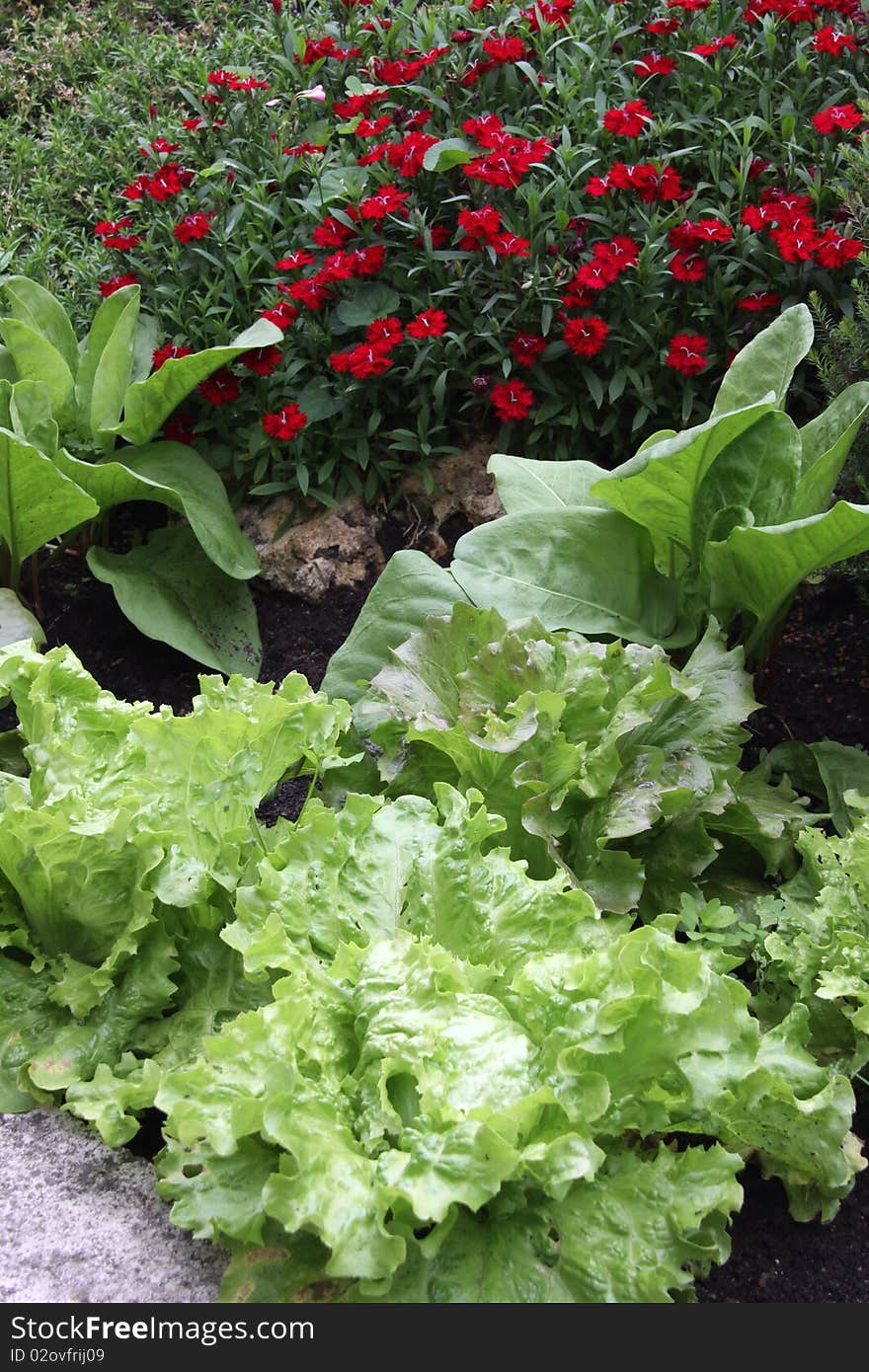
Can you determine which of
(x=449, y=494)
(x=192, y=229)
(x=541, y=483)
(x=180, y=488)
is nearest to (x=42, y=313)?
(x=192, y=229)

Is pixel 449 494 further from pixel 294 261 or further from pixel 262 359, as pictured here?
pixel 294 261

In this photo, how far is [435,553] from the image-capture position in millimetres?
3781

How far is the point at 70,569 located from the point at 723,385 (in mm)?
2081

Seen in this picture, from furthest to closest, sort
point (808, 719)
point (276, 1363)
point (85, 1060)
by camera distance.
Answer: point (808, 719)
point (85, 1060)
point (276, 1363)

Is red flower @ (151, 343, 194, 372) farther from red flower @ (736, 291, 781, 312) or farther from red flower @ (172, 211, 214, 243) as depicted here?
red flower @ (736, 291, 781, 312)

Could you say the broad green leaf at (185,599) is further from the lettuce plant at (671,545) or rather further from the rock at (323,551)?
the lettuce plant at (671,545)

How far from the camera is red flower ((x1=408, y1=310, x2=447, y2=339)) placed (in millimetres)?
3480

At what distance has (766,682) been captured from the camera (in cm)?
315

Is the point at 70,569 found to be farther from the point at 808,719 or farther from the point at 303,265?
the point at 808,719

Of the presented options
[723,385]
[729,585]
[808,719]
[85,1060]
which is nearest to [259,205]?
[723,385]

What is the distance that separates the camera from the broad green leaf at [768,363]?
296 centimetres

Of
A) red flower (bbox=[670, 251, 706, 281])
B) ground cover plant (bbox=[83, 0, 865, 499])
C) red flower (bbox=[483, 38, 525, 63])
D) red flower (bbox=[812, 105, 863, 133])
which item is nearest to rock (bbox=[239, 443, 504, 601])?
Answer: ground cover plant (bbox=[83, 0, 865, 499])

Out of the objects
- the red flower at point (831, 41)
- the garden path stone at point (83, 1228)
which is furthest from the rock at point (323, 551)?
the garden path stone at point (83, 1228)

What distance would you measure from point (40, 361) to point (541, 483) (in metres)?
1.49
